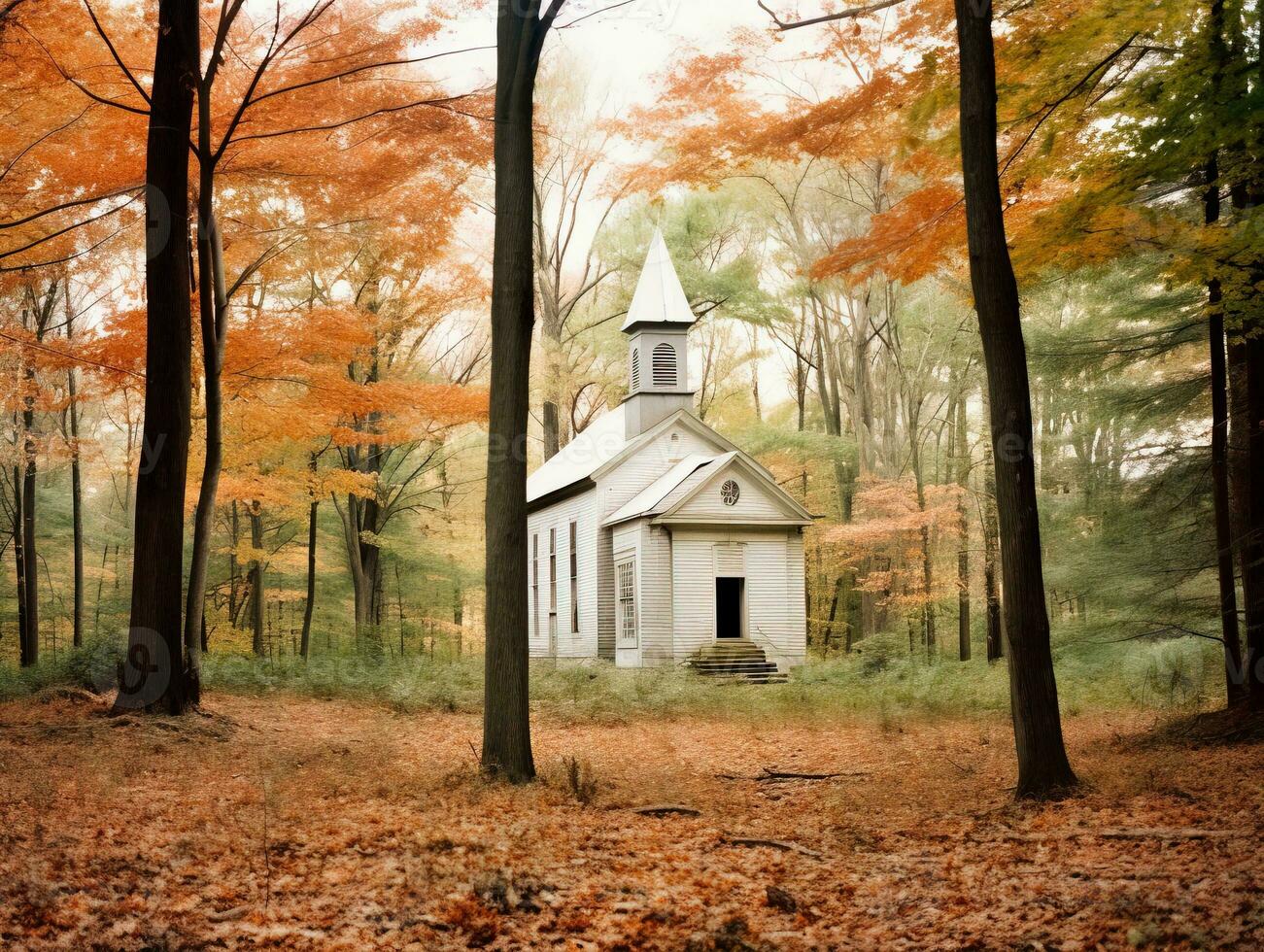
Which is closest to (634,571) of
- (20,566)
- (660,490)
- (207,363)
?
(660,490)

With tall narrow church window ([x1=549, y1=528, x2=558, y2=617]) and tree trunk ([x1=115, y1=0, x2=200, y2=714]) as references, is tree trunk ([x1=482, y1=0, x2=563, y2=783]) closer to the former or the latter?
tree trunk ([x1=115, y1=0, x2=200, y2=714])

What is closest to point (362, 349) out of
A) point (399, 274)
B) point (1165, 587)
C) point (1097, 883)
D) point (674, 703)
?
point (399, 274)

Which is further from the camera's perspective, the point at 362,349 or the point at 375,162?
the point at 362,349

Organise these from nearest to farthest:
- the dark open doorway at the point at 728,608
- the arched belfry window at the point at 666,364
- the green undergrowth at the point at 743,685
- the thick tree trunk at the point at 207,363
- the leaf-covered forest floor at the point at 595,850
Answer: the leaf-covered forest floor at the point at 595,850 < the thick tree trunk at the point at 207,363 < the green undergrowth at the point at 743,685 < the dark open doorway at the point at 728,608 < the arched belfry window at the point at 666,364

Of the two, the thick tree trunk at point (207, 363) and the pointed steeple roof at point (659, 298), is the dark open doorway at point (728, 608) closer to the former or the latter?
the pointed steeple roof at point (659, 298)

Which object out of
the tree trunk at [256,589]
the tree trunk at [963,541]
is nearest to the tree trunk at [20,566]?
the tree trunk at [256,589]

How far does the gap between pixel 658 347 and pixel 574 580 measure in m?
6.53

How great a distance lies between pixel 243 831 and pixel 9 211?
37.1 ft

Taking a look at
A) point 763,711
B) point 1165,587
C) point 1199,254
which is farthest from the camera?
point 763,711

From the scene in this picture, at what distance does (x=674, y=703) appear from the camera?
16453 millimetres

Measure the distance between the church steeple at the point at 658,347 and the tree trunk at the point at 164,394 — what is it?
15.3 meters

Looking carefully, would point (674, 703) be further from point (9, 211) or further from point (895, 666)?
point (9, 211)

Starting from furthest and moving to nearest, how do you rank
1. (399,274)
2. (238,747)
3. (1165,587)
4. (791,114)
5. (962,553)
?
(962,553), (399,274), (791,114), (1165,587), (238,747)

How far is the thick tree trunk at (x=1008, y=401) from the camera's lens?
805 centimetres
